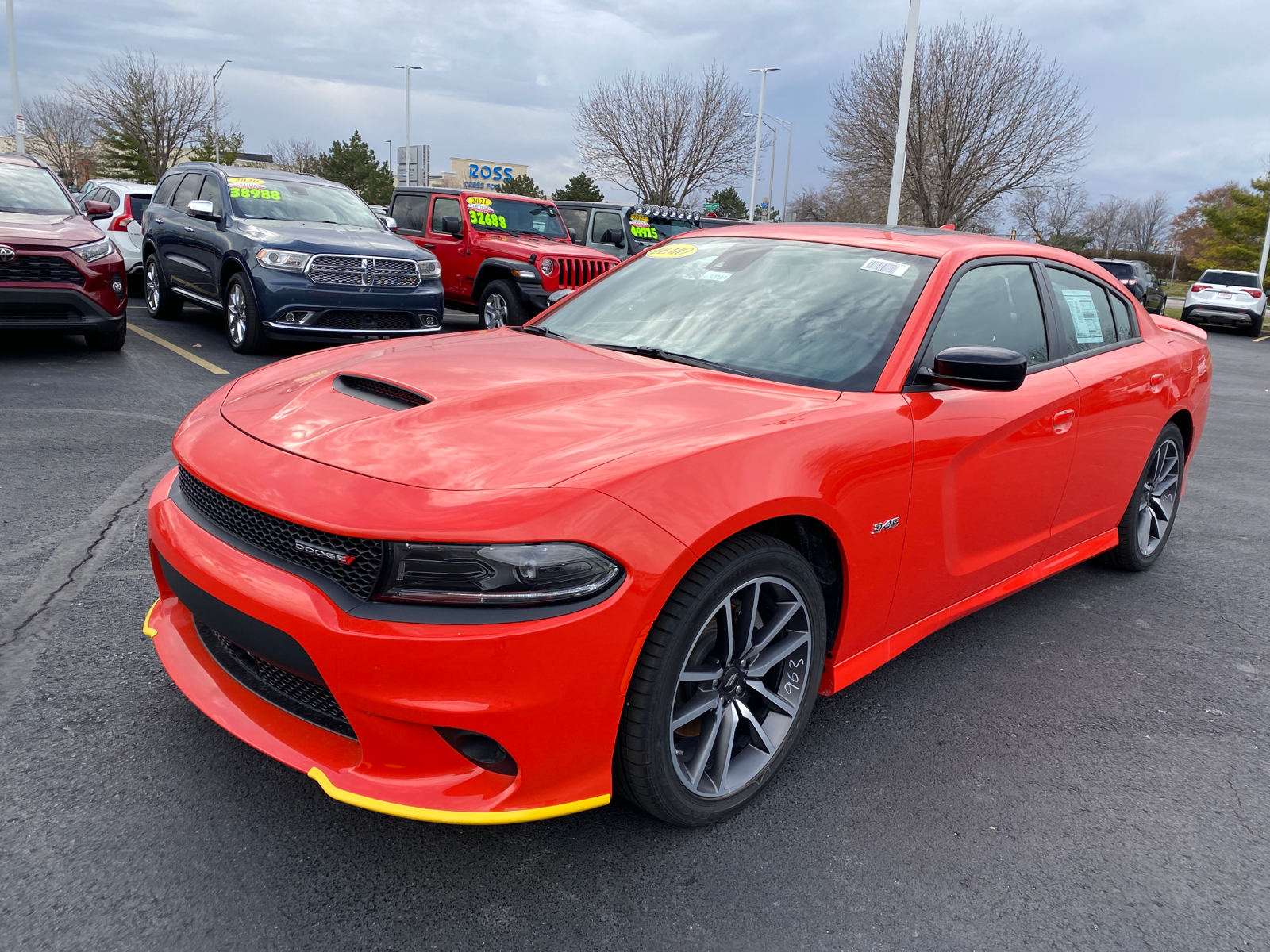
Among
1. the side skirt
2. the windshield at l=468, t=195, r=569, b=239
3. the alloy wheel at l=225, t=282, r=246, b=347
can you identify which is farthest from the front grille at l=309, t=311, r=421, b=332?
the side skirt

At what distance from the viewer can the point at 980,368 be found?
2801 mm

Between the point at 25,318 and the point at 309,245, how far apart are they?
2433 mm

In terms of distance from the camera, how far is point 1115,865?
245 centimetres

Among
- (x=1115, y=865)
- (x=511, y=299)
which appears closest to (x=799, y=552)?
(x=1115, y=865)

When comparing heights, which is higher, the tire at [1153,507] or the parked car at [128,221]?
the parked car at [128,221]

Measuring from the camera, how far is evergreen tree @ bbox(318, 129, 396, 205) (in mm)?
62688

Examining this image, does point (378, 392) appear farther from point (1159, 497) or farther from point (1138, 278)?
point (1138, 278)

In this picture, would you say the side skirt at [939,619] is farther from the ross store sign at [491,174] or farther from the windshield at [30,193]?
the ross store sign at [491,174]

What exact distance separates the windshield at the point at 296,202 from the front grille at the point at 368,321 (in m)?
1.42

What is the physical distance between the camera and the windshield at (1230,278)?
25.7 meters

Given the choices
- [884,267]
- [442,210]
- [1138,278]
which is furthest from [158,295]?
[1138,278]

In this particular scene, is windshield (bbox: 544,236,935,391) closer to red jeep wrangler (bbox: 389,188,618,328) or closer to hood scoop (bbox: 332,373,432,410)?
hood scoop (bbox: 332,373,432,410)

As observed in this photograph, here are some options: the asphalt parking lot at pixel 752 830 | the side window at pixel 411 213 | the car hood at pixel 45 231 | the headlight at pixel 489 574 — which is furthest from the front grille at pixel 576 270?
the headlight at pixel 489 574

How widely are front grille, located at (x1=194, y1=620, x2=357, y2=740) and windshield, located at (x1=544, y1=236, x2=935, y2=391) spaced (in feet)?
5.12
